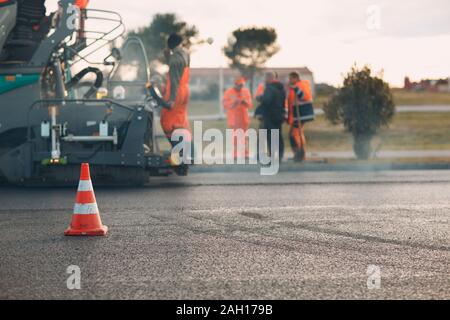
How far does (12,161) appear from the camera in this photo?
13500mm

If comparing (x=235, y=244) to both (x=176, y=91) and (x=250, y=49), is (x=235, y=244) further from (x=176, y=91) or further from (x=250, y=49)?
(x=250, y=49)

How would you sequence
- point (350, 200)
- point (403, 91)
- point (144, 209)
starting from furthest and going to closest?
point (403, 91), point (350, 200), point (144, 209)

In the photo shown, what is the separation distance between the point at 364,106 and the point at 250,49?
50666mm

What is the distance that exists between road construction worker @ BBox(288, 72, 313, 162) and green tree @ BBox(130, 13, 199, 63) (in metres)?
41.6

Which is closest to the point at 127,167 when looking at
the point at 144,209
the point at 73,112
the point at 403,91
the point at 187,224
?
the point at 73,112

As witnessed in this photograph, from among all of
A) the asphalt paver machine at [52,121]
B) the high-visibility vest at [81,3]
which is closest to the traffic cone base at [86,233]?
the asphalt paver machine at [52,121]

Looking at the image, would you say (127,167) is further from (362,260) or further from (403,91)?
(403,91)

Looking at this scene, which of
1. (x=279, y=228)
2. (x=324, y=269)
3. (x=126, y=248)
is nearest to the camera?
(x=324, y=269)

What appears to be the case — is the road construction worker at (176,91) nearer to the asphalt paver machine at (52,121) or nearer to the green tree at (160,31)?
the asphalt paver machine at (52,121)

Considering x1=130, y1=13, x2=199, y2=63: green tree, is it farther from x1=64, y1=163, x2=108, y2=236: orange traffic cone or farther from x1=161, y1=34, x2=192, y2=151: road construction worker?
x1=64, y1=163, x2=108, y2=236: orange traffic cone

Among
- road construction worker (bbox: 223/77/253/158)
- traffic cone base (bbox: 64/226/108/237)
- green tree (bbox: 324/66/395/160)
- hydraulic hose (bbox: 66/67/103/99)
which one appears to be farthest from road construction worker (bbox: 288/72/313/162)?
traffic cone base (bbox: 64/226/108/237)

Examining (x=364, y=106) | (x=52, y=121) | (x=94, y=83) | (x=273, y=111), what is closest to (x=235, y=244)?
(x=52, y=121)

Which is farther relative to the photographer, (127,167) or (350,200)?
(127,167)

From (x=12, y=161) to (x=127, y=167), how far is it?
1.61 metres
